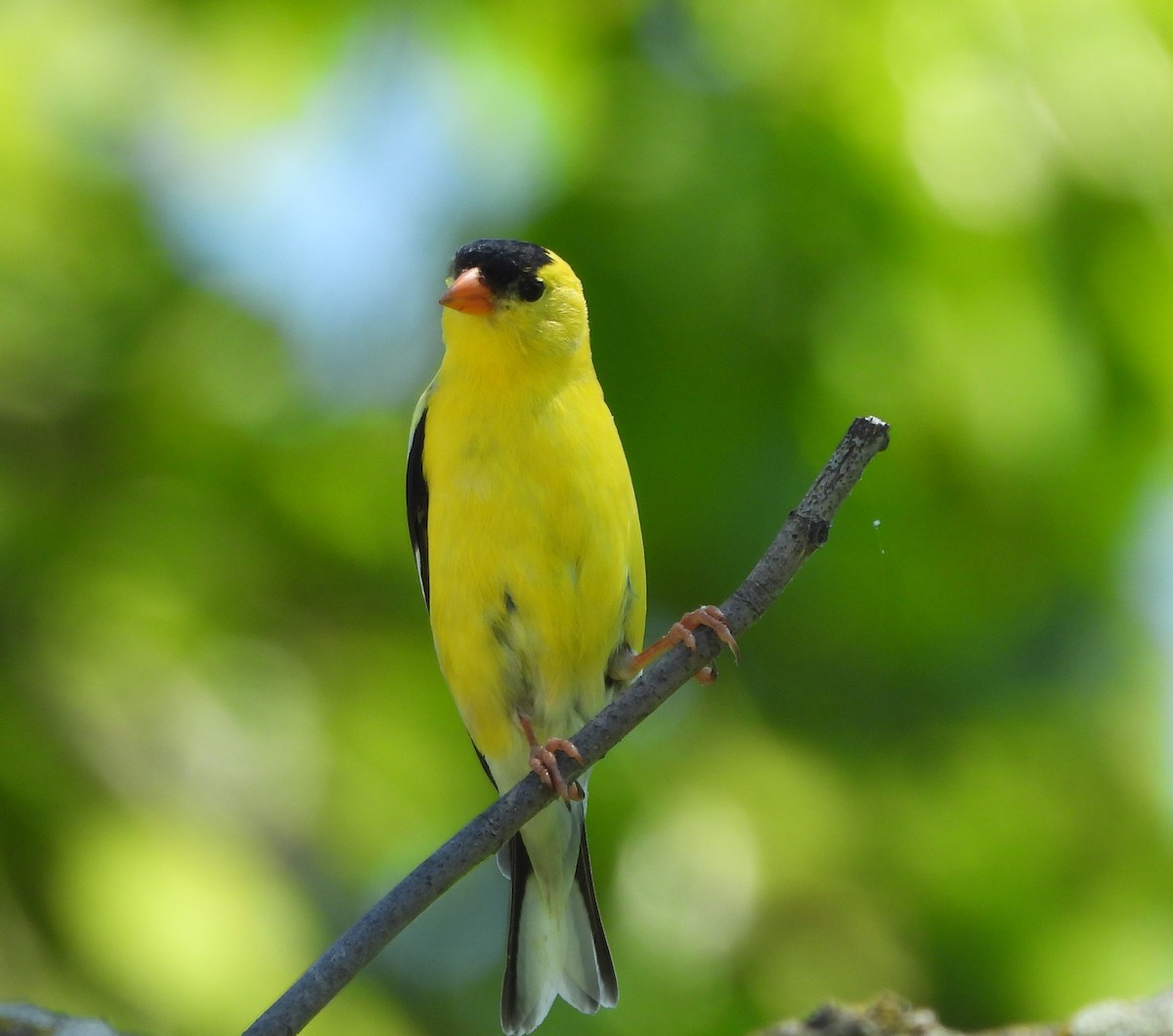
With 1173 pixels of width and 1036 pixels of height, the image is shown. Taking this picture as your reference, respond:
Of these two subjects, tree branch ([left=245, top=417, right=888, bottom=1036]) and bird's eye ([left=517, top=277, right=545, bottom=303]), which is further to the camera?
bird's eye ([left=517, top=277, right=545, bottom=303])

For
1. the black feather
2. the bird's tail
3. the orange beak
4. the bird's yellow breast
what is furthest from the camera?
the bird's tail

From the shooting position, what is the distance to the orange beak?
3469mm

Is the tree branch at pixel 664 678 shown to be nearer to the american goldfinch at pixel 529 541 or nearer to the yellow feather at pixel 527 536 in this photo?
the american goldfinch at pixel 529 541

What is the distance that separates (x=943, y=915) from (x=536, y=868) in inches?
49.7

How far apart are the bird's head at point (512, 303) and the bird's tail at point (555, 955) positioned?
4.72 feet

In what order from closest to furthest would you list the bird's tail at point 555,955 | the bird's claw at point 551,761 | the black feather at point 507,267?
the bird's claw at point 551,761 < the black feather at point 507,267 < the bird's tail at point 555,955

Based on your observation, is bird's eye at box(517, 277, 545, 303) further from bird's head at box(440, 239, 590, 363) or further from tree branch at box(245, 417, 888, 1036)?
tree branch at box(245, 417, 888, 1036)

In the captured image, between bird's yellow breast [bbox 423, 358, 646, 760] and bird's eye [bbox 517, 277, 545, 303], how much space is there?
0.24 m

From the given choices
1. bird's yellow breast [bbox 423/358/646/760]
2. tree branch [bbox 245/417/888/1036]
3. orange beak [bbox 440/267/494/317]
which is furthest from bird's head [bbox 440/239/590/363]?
tree branch [bbox 245/417/888/1036]

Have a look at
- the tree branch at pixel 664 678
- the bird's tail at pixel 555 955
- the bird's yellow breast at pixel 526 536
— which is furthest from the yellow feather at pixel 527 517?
the tree branch at pixel 664 678

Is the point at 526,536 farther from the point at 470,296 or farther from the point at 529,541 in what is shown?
the point at 470,296

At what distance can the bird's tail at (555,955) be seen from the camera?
3.71m

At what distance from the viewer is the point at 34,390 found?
4.35 metres

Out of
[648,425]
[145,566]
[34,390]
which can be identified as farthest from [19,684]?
[648,425]
